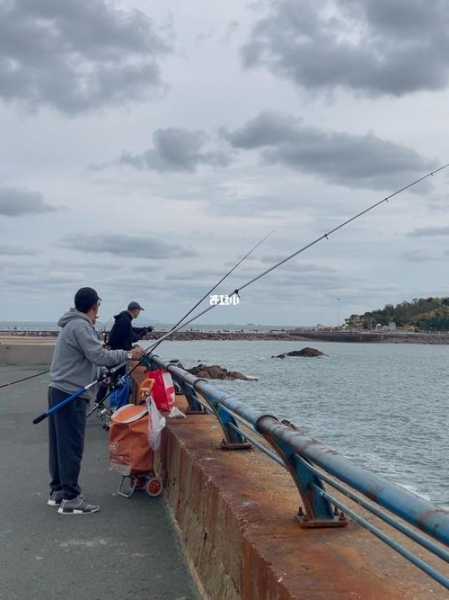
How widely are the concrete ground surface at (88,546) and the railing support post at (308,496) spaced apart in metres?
1.02

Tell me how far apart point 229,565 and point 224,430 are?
2.06 meters

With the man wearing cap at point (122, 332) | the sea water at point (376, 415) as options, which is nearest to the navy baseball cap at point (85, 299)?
the sea water at point (376, 415)

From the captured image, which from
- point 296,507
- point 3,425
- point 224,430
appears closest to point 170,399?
point 224,430

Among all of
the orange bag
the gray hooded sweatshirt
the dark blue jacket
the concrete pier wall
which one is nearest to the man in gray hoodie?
the gray hooded sweatshirt

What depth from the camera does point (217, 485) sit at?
14.8 feet

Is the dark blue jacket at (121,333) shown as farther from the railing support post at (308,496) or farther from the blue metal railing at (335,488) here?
the railing support post at (308,496)

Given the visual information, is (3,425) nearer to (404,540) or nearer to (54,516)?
(54,516)

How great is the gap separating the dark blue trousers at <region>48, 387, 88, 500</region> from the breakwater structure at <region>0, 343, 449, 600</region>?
442 mm

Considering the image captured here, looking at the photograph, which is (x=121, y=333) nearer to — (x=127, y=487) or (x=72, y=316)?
(x=127, y=487)

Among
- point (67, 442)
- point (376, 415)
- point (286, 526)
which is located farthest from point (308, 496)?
point (376, 415)

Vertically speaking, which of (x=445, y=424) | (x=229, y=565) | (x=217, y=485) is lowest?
(x=445, y=424)

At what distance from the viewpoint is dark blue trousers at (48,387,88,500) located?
20.0ft

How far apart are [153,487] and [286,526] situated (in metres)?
3.08

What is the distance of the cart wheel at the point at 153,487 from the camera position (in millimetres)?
6590
